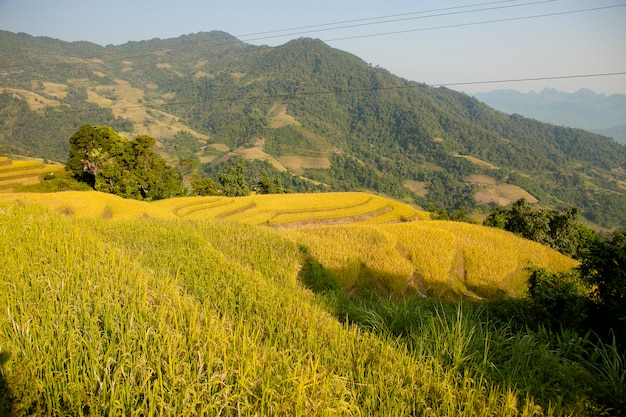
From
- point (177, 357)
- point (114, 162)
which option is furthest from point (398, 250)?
point (114, 162)

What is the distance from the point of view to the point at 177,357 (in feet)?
8.62

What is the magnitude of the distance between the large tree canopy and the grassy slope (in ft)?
125

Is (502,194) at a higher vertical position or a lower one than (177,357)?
lower

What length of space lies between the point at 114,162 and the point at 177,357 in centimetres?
4248

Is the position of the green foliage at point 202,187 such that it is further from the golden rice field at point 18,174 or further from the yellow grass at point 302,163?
the yellow grass at point 302,163

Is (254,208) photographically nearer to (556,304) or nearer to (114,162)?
(114,162)

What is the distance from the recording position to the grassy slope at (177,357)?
7.42 feet

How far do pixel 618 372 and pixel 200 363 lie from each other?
4.35 meters

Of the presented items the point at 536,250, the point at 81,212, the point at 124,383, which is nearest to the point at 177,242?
the point at 124,383

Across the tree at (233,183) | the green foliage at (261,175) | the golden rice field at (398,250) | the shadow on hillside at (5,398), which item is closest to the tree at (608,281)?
the golden rice field at (398,250)

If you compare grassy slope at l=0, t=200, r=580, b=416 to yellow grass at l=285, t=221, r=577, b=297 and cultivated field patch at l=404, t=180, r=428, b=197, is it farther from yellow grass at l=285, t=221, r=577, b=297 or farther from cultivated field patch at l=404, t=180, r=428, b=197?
cultivated field patch at l=404, t=180, r=428, b=197

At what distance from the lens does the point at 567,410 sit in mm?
2795

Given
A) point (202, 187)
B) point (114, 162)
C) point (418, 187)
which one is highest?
point (114, 162)

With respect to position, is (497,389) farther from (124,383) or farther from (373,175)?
(373,175)
